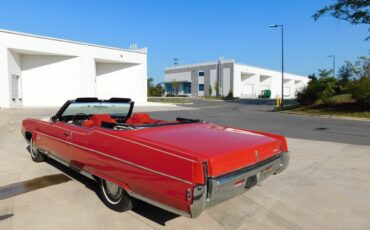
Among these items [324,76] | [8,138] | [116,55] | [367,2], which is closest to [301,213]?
[8,138]

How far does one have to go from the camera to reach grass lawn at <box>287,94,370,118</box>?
65.4ft

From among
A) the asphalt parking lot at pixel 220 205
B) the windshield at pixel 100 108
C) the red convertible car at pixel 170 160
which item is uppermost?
the windshield at pixel 100 108

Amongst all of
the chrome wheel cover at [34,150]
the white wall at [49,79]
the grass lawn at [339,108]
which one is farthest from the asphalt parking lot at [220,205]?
the white wall at [49,79]

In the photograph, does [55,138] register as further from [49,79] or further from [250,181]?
[49,79]

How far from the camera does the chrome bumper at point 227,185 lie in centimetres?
280

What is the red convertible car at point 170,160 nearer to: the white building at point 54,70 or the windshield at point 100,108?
the windshield at point 100,108

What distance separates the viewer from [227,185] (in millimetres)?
3078

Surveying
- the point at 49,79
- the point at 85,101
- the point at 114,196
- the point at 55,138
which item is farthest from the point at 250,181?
the point at 49,79

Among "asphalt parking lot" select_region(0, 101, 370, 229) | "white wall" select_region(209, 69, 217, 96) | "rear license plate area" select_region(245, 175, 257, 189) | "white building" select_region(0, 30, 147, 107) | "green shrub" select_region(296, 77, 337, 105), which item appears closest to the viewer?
"rear license plate area" select_region(245, 175, 257, 189)

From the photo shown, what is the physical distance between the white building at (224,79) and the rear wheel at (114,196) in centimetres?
5857

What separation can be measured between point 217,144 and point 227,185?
50 centimetres

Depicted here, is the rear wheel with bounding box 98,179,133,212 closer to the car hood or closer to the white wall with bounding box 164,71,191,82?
the car hood

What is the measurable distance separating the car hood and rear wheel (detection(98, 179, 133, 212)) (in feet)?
2.42

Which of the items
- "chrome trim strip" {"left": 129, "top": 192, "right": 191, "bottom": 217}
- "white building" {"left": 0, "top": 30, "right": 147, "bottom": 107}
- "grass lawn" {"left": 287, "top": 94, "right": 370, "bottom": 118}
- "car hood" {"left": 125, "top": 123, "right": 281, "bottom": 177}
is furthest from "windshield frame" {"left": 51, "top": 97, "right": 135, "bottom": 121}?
"white building" {"left": 0, "top": 30, "right": 147, "bottom": 107}
